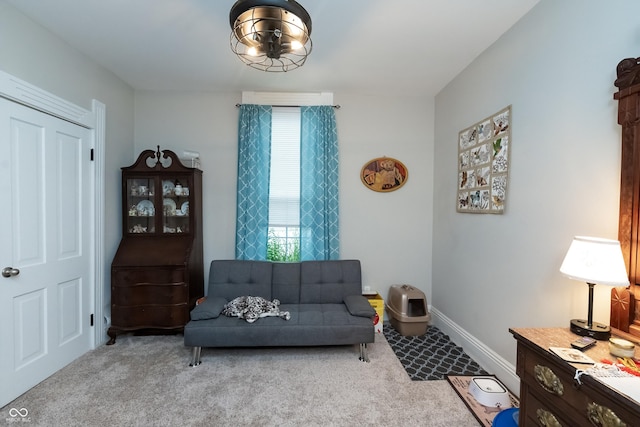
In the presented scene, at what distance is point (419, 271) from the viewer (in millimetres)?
3578

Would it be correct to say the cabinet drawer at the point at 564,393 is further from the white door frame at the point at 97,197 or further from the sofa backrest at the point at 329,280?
the white door frame at the point at 97,197

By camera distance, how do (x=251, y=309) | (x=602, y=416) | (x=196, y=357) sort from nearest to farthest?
(x=602, y=416)
(x=196, y=357)
(x=251, y=309)

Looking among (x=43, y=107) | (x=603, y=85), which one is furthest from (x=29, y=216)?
(x=603, y=85)

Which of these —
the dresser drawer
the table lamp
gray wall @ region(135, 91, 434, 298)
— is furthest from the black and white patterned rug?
the table lamp

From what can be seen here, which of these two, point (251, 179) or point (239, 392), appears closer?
point (239, 392)

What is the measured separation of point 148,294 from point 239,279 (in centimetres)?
89

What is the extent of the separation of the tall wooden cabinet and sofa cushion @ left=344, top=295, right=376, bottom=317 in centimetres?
166

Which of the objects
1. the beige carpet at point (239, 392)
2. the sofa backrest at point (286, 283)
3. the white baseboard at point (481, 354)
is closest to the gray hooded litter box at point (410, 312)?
the white baseboard at point (481, 354)

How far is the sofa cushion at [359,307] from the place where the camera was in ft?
8.60

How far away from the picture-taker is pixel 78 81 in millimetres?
2570

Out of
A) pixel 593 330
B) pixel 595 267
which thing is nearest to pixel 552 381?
pixel 593 330

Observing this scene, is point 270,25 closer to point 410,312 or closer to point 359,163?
point 359,163

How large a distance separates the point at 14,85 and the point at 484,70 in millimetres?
3706

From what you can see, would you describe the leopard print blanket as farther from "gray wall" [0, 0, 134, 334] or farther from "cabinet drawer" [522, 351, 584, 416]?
"cabinet drawer" [522, 351, 584, 416]
